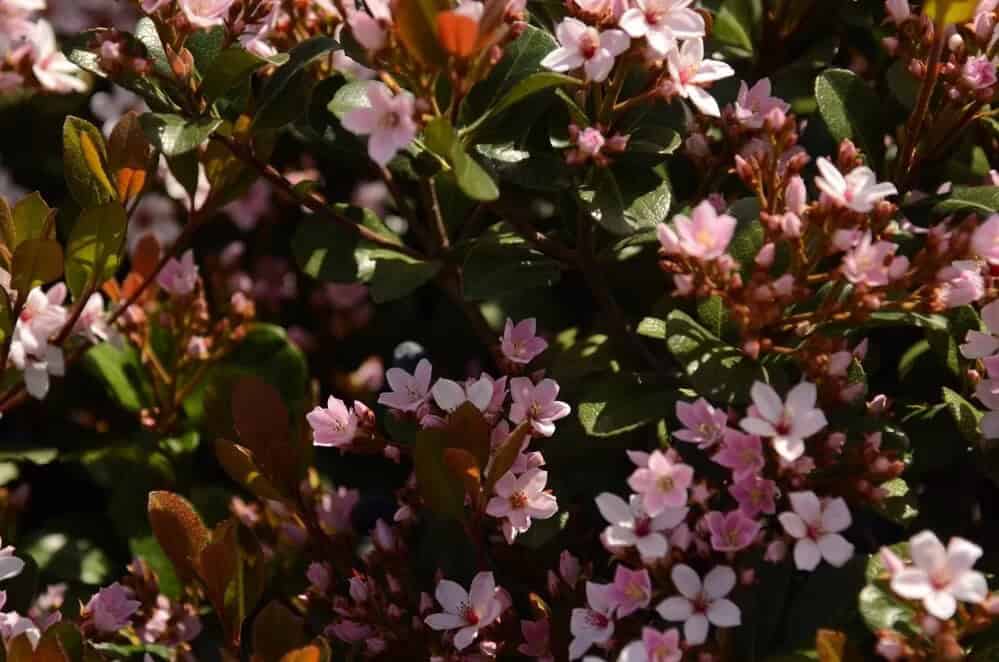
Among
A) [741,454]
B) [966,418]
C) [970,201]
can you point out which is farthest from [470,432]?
[970,201]

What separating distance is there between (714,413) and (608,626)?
20 cm

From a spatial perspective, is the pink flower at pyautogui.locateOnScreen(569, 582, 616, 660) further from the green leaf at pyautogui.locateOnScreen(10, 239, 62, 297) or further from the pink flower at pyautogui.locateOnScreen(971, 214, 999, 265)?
the green leaf at pyautogui.locateOnScreen(10, 239, 62, 297)

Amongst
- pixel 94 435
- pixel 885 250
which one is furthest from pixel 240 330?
pixel 885 250

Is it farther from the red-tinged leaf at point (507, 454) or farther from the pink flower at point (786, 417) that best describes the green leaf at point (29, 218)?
the pink flower at point (786, 417)

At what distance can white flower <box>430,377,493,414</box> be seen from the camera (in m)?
1.17

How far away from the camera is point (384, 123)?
1.05m

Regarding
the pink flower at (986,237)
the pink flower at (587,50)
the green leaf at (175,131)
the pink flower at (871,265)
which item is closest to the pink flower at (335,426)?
the green leaf at (175,131)

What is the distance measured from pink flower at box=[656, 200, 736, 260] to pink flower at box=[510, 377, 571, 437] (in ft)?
0.60

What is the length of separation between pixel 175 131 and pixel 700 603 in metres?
0.63

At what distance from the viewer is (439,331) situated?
1.71m

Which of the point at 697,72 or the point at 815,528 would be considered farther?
the point at 697,72

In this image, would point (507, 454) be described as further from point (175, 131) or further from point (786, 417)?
point (175, 131)

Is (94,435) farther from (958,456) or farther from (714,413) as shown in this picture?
(958,456)

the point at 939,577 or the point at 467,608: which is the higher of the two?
the point at 939,577
